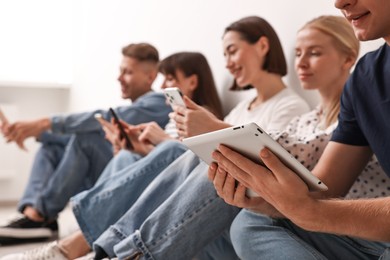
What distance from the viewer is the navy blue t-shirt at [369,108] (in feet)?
3.01

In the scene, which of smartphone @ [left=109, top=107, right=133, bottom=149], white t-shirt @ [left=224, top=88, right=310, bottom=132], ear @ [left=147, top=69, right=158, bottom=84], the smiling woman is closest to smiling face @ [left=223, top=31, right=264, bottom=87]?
white t-shirt @ [left=224, top=88, right=310, bottom=132]

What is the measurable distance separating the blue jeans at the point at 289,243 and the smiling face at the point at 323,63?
1.80ft

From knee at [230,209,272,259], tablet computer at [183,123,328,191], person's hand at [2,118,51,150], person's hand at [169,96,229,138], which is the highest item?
tablet computer at [183,123,328,191]

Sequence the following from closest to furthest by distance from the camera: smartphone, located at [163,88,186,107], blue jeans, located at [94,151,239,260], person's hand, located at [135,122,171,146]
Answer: blue jeans, located at [94,151,239,260], smartphone, located at [163,88,186,107], person's hand, located at [135,122,171,146]

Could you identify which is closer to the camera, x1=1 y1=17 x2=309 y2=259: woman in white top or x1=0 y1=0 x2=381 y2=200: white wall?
x1=1 y1=17 x2=309 y2=259: woman in white top

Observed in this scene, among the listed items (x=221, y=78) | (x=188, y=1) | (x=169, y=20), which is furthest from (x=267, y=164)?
(x=169, y=20)

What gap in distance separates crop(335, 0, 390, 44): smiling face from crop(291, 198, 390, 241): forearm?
0.28 m

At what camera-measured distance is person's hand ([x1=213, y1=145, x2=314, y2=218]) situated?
78 centimetres

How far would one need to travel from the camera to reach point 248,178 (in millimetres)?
841

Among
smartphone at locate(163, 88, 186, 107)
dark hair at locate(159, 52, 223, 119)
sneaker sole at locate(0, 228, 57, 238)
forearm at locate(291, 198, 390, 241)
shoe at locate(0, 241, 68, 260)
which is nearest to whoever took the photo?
forearm at locate(291, 198, 390, 241)

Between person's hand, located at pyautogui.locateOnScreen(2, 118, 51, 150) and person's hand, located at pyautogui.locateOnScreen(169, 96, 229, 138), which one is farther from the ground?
person's hand, located at pyautogui.locateOnScreen(169, 96, 229, 138)

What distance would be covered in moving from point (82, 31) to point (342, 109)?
271cm

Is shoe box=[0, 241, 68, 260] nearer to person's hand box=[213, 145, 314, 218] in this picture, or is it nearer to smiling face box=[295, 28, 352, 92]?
person's hand box=[213, 145, 314, 218]

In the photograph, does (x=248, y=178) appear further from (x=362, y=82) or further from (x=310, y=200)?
(x=362, y=82)
